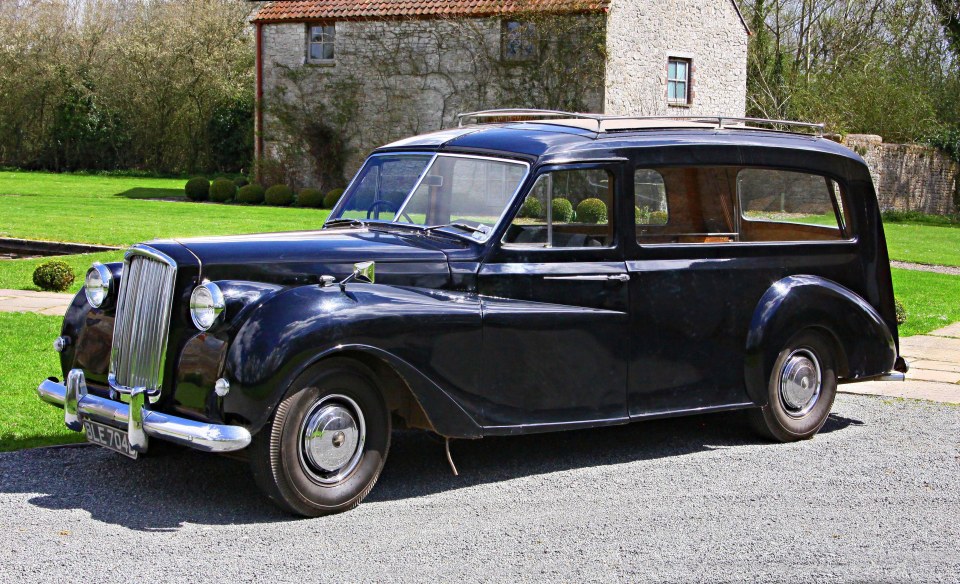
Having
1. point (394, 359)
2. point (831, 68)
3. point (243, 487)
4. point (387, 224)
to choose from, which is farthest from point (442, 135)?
point (831, 68)

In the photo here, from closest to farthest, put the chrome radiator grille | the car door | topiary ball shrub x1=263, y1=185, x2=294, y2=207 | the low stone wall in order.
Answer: the chrome radiator grille < the car door < topiary ball shrub x1=263, y1=185, x2=294, y2=207 < the low stone wall

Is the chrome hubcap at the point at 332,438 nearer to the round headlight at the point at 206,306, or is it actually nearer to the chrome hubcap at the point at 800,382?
the round headlight at the point at 206,306

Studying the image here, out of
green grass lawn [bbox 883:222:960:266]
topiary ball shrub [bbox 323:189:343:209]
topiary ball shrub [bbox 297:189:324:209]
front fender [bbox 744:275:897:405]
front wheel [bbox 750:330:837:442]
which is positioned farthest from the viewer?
topiary ball shrub [bbox 297:189:324:209]

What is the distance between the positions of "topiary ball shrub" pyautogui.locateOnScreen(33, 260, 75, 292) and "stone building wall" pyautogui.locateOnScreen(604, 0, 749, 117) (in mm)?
16406

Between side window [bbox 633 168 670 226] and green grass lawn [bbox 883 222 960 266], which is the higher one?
side window [bbox 633 168 670 226]

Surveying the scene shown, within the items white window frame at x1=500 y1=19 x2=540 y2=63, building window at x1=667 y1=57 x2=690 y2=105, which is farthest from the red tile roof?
building window at x1=667 y1=57 x2=690 y2=105

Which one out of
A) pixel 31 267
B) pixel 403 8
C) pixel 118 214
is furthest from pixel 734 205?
pixel 403 8

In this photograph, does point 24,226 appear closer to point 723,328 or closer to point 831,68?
point 723,328

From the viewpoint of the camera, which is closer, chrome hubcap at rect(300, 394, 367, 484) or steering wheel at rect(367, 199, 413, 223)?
chrome hubcap at rect(300, 394, 367, 484)

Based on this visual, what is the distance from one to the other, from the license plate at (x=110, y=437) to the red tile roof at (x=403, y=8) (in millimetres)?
21834

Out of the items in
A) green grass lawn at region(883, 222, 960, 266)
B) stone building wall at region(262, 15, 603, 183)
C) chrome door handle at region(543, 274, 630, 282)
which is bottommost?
green grass lawn at region(883, 222, 960, 266)

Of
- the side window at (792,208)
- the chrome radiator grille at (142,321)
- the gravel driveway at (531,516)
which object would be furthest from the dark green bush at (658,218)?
the chrome radiator grille at (142,321)

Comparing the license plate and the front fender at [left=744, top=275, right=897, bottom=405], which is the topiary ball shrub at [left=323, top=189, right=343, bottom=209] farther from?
the license plate

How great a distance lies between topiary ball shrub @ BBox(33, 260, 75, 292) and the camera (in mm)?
12102
